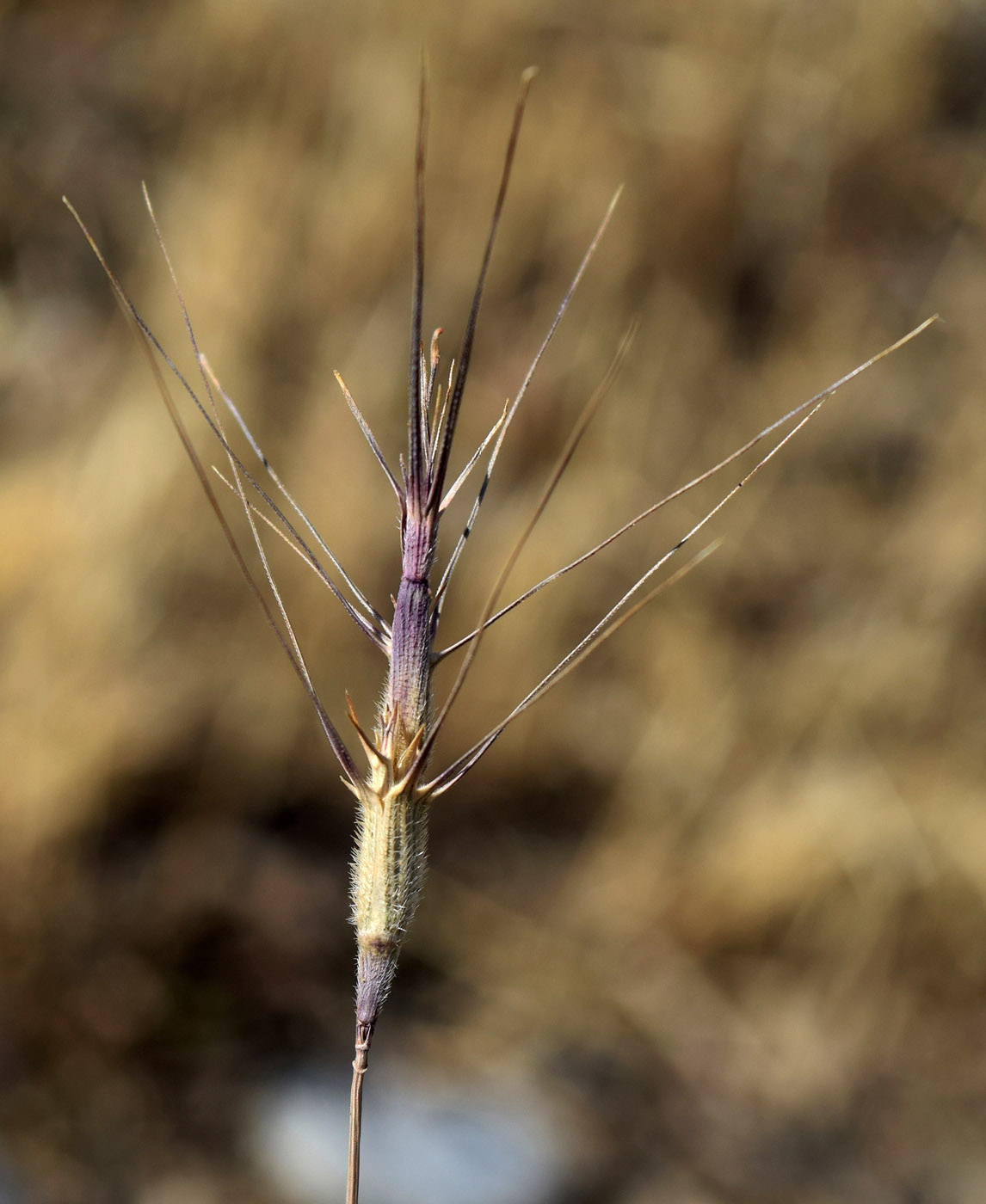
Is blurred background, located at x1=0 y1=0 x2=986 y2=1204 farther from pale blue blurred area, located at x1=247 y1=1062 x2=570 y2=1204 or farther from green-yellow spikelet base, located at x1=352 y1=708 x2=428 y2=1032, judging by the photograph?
green-yellow spikelet base, located at x1=352 y1=708 x2=428 y2=1032

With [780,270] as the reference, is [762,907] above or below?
below

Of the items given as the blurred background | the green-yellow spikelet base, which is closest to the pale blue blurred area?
the blurred background

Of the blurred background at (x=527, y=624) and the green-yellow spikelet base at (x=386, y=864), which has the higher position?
the blurred background at (x=527, y=624)

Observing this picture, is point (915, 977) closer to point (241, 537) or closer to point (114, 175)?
point (241, 537)

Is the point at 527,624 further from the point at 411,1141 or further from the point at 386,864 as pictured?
the point at 386,864

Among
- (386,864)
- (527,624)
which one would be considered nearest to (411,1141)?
(527,624)

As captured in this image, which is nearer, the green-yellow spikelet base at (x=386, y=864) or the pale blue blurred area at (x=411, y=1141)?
the green-yellow spikelet base at (x=386, y=864)

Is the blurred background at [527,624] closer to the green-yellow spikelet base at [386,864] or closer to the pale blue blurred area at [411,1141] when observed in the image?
the pale blue blurred area at [411,1141]

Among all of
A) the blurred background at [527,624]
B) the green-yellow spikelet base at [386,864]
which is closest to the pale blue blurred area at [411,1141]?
the blurred background at [527,624]

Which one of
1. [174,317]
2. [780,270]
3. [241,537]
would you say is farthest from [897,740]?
[174,317]
